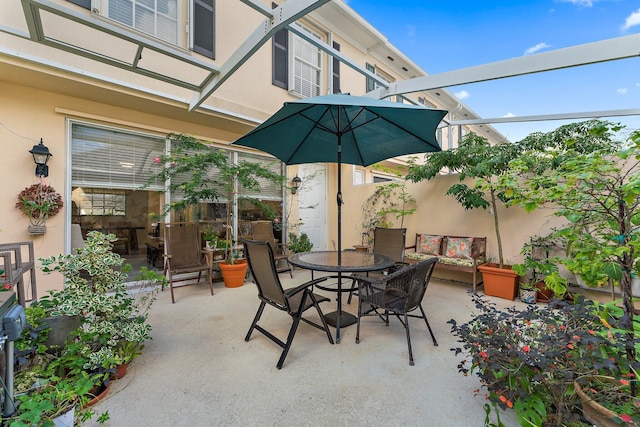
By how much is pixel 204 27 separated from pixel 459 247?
5.74m

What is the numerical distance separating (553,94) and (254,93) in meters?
6.30

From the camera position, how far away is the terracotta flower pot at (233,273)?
4.38 metres

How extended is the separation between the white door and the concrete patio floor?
394cm

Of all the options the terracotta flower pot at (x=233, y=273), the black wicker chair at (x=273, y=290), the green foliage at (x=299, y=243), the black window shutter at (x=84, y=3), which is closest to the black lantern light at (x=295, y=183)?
the green foliage at (x=299, y=243)

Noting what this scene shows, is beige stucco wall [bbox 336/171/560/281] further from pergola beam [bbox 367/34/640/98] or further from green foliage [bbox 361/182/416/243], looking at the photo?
pergola beam [bbox 367/34/640/98]

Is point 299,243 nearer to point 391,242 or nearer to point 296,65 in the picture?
point 391,242

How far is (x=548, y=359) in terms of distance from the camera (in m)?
1.31

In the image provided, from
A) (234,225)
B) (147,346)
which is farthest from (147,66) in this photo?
(147,346)

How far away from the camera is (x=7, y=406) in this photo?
3.82ft

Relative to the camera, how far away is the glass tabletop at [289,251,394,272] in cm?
254

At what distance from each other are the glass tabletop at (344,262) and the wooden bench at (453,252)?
77.4 inches

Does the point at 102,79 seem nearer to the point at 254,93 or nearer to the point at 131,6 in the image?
the point at 131,6

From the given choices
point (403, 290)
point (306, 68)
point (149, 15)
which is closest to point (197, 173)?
point (149, 15)

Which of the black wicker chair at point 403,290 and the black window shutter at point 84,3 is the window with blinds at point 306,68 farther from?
the black wicker chair at point 403,290
